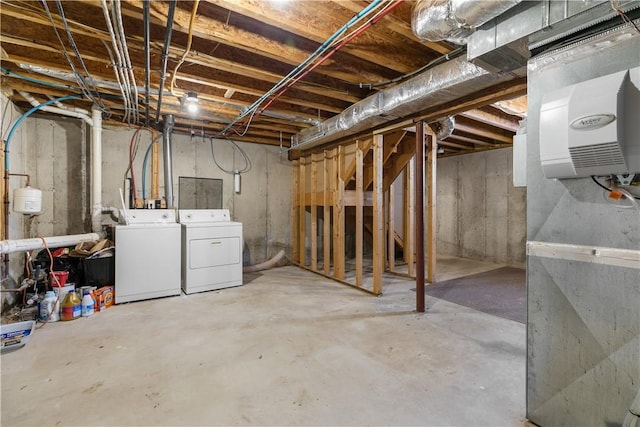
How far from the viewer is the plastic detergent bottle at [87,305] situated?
2743 millimetres

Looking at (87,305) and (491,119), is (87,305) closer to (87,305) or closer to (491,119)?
(87,305)

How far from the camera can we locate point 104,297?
117 inches

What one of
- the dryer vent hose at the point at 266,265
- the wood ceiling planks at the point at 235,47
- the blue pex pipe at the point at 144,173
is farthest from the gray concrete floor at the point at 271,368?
the wood ceiling planks at the point at 235,47

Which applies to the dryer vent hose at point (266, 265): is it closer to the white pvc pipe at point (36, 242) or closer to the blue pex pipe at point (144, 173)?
the blue pex pipe at point (144, 173)

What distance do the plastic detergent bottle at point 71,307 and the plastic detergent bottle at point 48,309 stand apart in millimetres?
57

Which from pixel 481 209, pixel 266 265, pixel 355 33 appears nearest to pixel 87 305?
pixel 266 265

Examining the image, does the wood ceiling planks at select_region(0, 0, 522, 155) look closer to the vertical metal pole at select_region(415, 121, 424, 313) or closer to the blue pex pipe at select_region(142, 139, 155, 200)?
the vertical metal pole at select_region(415, 121, 424, 313)

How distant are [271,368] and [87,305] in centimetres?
210

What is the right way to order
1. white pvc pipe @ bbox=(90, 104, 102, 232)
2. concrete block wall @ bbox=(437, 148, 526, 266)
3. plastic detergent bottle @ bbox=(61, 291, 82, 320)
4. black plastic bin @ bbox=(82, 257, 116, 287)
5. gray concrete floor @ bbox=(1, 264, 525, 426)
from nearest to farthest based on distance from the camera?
gray concrete floor @ bbox=(1, 264, 525, 426) → plastic detergent bottle @ bbox=(61, 291, 82, 320) → black plastic bin @ bbox=(82, 257, 116, 287) → white pvc pipe @ bbox=(90, 104, 102, 232) → concrete block wall @ bbox=(437, 148, 526, 266)

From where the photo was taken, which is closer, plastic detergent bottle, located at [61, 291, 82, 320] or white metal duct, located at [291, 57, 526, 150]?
white metal duct, located at [291, 57, 526, 150]

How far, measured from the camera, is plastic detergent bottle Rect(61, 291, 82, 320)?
2643mm

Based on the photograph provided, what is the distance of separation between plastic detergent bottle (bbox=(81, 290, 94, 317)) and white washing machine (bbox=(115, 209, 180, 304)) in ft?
0.96

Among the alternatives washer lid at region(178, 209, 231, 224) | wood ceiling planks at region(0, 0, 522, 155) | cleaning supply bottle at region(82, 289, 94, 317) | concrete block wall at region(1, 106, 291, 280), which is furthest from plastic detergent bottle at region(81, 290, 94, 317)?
wood ceiling planks at region(0, 0, 522, 155)

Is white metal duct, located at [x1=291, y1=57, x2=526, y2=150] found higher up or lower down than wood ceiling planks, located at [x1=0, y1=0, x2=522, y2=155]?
lower down
